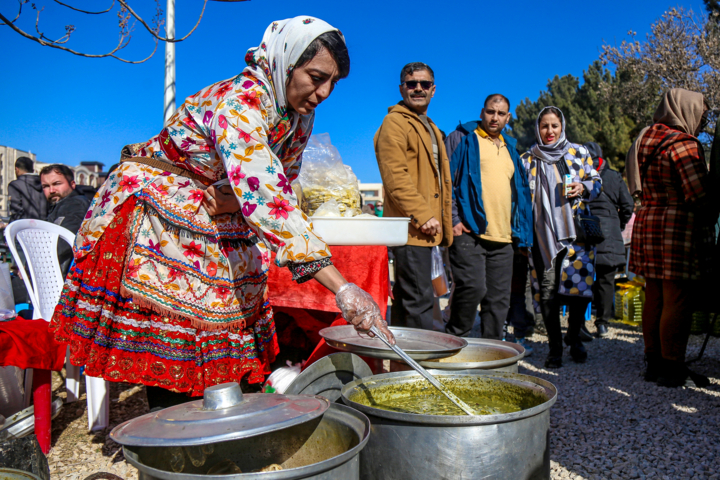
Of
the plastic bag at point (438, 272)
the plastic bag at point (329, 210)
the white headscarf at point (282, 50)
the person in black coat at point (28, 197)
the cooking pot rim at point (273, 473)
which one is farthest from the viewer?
the person in black coat at point (28, 197)

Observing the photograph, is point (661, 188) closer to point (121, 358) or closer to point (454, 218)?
point (454, 218)

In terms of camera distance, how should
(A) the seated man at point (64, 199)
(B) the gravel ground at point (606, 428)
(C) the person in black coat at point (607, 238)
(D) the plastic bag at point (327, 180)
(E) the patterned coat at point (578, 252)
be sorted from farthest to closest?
1. (C) the person in black coat at point (607, 238)
2. (A) the seated man at point (64, 199)
3. (E) the patterned coat at point (578, 252)
4. (D) the plastic bag at point (327, 180)
5. (B) the gravel ground at point (606, 428)

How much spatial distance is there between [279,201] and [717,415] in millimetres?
2985

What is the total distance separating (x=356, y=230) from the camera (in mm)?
2371

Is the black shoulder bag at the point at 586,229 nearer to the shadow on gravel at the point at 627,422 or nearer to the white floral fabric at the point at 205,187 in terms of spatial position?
the shadow on gravel at the point at 627,422

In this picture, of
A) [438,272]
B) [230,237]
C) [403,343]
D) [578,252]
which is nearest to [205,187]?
[230,237]

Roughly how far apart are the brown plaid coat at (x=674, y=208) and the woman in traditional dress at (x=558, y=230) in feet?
1.65

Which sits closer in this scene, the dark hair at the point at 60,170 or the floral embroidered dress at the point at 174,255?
the floral embroidered dress at the point at 174,255

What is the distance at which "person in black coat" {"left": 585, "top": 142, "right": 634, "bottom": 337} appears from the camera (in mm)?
5277

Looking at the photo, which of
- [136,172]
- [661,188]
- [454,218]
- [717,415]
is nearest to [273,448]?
[136,172]

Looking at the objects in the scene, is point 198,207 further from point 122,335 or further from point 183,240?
point 122,335

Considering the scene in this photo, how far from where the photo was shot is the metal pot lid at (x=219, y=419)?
3.16ft

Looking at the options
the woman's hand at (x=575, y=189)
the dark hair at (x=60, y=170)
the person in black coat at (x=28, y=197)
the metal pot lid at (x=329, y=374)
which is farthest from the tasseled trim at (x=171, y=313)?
the person in black coat at (x=28, y=197)

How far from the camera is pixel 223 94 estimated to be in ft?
4.93
